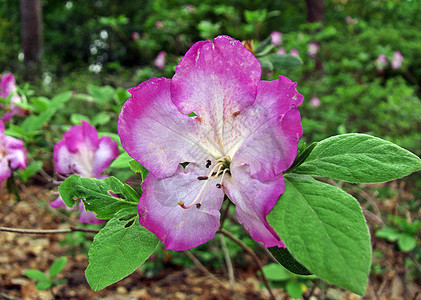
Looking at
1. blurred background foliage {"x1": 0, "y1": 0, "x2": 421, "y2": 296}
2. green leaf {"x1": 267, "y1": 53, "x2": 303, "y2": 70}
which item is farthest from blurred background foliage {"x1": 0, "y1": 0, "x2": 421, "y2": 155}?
green leaf {"x1": 267, "y1": 53, "x2": 303, "y2": 70}

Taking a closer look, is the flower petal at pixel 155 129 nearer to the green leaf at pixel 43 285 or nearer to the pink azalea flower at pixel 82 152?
the pink azalea flower at pixel 82 152

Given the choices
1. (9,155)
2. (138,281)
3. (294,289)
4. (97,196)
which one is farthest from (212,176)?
(138,281)

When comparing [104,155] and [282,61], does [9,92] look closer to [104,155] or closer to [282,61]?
[104,155]

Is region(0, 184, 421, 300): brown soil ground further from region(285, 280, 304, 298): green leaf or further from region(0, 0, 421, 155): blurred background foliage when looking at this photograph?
region(0, 0, 421, 155): blurred background foliage

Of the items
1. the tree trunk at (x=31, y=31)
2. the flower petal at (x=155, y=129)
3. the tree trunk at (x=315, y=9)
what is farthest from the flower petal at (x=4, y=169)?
the tree trunk at (x=315, y=9)

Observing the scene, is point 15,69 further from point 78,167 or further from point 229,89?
point 229,89

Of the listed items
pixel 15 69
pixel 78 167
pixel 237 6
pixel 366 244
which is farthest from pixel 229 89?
pixel 237 6
